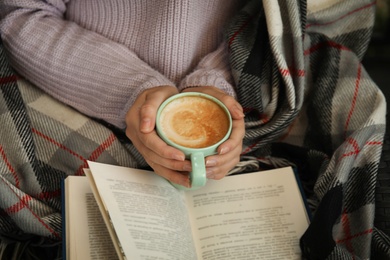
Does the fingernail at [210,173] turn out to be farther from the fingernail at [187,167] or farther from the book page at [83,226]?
the book page at [83,226]

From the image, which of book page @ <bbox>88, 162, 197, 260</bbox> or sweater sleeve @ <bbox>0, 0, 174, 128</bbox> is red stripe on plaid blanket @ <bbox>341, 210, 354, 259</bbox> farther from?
sweater sleeve @ <bbox>0, 0, 174, 128</bbox>

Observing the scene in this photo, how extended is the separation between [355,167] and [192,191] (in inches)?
11.9

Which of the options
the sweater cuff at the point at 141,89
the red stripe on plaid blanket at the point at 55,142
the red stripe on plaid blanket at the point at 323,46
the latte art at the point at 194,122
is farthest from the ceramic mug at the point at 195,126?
the red stripe on plaid blanket at the point at 323,46

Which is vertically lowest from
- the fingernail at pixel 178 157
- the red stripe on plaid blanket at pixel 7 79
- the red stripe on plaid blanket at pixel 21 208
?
the red stripe on plaid blanket at pixel 21 208

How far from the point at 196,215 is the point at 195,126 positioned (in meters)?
0.17

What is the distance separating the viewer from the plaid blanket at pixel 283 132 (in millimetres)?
763

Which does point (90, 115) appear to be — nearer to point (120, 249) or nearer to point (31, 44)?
point (31, 44)

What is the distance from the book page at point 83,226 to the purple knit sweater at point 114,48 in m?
0.16

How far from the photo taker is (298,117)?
97cm

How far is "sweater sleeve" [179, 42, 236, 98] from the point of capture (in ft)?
2.71

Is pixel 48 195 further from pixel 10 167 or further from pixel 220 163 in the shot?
pixel 220 163

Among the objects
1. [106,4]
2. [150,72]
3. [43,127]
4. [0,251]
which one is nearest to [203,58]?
[150,72]

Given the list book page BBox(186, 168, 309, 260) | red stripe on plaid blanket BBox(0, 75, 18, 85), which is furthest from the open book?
red stripe on plaid blanket BBox(0, 75, 18, 85)

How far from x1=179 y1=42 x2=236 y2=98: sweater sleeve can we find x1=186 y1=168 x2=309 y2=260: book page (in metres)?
0.17
